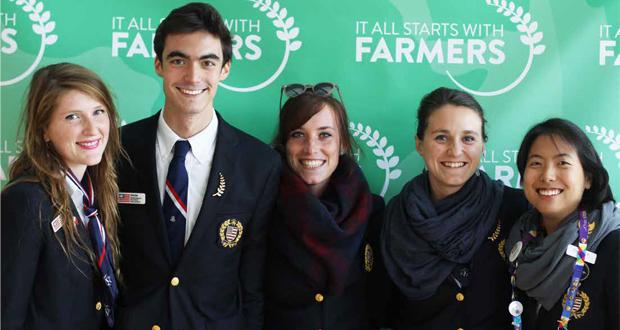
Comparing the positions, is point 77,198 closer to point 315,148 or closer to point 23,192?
point 23,192

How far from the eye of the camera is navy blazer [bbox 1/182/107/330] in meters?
1.93

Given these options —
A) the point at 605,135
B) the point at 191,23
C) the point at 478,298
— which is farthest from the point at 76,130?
the point at 605,135

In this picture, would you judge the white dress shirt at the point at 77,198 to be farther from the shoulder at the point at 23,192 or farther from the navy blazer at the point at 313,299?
the navy blazer at the point at 313,299

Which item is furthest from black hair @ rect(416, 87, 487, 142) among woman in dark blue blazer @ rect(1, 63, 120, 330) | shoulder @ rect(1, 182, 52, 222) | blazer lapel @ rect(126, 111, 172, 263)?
shoulder @ rect(1, 182, 52, 222)

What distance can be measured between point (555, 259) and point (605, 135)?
3.91ft

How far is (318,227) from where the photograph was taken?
2.43m

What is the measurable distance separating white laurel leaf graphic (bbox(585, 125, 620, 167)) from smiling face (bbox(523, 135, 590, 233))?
36.3 inches

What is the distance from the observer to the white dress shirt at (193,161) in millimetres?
2338

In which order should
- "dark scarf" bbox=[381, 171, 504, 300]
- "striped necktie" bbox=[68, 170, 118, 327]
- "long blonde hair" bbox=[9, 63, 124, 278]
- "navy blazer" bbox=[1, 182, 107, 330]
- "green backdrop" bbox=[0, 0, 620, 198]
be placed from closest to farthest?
1. "navy blazer" bbox=[1, 182, 107, 330]
2. "long blonde hair" bbox=[9, 63, 124, 278]
3. "striped necktie" bbox=[68, 170, 118, 327]
4. "dark scarf" bbox=[381, 171, 504, 300]
5. "green backdrop" bbox=[0, 0, 620, 198]

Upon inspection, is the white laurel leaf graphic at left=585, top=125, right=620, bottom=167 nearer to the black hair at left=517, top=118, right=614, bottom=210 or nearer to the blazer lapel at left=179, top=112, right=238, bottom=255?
the black hair at left=517, top=118, right=614, bottom=210

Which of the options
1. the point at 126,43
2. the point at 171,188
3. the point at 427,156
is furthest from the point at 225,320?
the point at 126,43

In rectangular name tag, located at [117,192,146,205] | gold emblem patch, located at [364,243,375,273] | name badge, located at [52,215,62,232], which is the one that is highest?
rectangular name tag, located at [117,192,146,205]

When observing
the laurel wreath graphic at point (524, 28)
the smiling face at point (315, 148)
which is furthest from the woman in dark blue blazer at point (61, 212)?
the laurel wreath graphic at point (524, 28)

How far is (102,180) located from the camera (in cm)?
228
